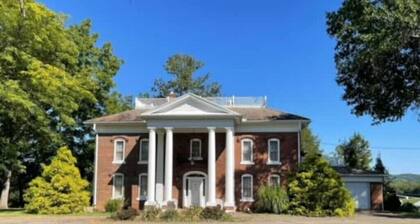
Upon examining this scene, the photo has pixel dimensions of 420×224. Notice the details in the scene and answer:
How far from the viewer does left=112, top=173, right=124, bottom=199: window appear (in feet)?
128

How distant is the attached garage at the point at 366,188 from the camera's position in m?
41.8

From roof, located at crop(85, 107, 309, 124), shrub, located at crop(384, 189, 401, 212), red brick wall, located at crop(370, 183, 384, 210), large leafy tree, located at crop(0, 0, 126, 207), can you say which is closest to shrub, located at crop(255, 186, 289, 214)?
roof, located at crop(85, 107, 309, 124)

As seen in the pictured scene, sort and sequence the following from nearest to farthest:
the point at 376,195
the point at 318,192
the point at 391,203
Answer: the point at 318,192
the point at 376,195
the point at 391,203

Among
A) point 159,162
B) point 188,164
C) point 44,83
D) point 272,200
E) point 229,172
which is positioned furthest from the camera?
point 188,164

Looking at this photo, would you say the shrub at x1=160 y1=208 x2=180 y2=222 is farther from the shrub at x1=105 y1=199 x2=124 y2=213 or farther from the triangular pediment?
the shrub at x1=105 y1=199 x2=124 y2=213

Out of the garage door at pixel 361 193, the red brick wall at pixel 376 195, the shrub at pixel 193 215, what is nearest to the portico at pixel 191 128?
the shrub at pixel 193 215

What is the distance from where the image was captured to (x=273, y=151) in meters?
38.6

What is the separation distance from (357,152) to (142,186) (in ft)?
113

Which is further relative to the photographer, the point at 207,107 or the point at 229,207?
the point at 207,107

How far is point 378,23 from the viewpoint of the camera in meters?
27.6

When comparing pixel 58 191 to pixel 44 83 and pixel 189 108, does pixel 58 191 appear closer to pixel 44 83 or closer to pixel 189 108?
pixel 44 83

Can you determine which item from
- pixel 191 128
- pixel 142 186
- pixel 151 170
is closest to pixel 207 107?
pixel 191 128

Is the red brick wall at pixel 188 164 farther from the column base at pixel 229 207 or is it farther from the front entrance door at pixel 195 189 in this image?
the column base at pixel 229 207

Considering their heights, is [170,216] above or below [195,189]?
below
